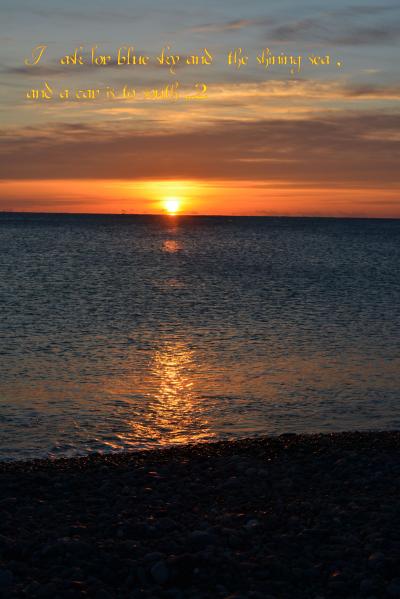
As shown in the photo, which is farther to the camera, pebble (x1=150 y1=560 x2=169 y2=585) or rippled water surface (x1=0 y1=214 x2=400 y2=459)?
rippled water surface (x1=0 y1=214 x2=400 y2=459)

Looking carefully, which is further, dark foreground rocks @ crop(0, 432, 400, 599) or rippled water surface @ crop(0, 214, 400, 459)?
rippled water surface @ crop(0, 214, 400, 459)

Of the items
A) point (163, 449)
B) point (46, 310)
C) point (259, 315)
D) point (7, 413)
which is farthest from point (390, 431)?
point (46, 310)

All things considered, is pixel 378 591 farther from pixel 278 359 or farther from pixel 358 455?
pixel 278 359

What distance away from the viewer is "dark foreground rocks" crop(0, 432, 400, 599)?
30.0 ft

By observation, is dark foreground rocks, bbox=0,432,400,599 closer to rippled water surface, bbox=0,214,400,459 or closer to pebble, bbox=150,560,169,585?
pebble, bbox=150,560,169,585

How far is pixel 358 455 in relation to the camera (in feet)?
47.3

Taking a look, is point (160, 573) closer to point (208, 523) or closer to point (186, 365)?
point (208, 523)

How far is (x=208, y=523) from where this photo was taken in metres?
11.0

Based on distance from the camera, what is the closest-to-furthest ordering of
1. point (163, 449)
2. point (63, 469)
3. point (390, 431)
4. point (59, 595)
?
1. point (59, 595)
2. point (63, 469)
3. point (163, 449)
4. point (390, 431)

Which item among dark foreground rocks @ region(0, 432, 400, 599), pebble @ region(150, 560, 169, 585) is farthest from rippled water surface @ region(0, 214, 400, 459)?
pebble @ region(150, 560, 169, 585)

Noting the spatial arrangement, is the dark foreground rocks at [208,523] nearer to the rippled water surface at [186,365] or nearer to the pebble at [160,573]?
the pebble at [160,573]

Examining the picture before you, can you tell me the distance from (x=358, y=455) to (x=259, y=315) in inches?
962

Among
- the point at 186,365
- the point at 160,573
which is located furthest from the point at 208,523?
the point at 186,365

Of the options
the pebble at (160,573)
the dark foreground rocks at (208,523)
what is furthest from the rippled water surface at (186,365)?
the pebble at (160,573)
